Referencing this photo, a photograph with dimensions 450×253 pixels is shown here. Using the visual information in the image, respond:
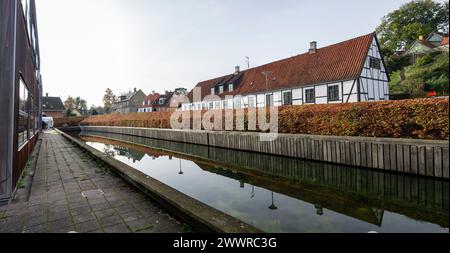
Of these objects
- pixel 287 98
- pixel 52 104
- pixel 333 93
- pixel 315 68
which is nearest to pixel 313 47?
pixel 315 68

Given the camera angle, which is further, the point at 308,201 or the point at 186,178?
the point at 186,178

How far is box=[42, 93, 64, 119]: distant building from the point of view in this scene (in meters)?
66.7

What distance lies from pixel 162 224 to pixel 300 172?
21.0 feet

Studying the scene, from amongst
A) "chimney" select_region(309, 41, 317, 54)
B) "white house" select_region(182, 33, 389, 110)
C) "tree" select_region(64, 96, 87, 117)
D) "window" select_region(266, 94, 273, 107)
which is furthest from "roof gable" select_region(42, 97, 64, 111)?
"chimney" select_region(309, 41, 317, 54)

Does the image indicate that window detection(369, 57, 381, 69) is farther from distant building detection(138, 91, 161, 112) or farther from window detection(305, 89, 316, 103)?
distant building detection(138, 91, 161, 112)

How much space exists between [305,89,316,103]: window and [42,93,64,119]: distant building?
2730 inches

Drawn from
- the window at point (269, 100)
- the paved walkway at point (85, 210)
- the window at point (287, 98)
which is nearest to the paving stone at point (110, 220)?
the paved walkway at point (85, 210)

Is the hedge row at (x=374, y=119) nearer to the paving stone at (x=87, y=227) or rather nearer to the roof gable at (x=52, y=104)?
the paving stone at (x=87, y=227)

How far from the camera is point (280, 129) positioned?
12.6 m

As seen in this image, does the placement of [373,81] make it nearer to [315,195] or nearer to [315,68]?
[315,68]

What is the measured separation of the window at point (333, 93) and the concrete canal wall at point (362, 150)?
1165 centimetres

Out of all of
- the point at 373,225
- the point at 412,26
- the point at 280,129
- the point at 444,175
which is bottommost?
the point at 373,225

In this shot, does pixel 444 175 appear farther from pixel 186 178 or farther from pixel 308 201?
pixel 186 178
